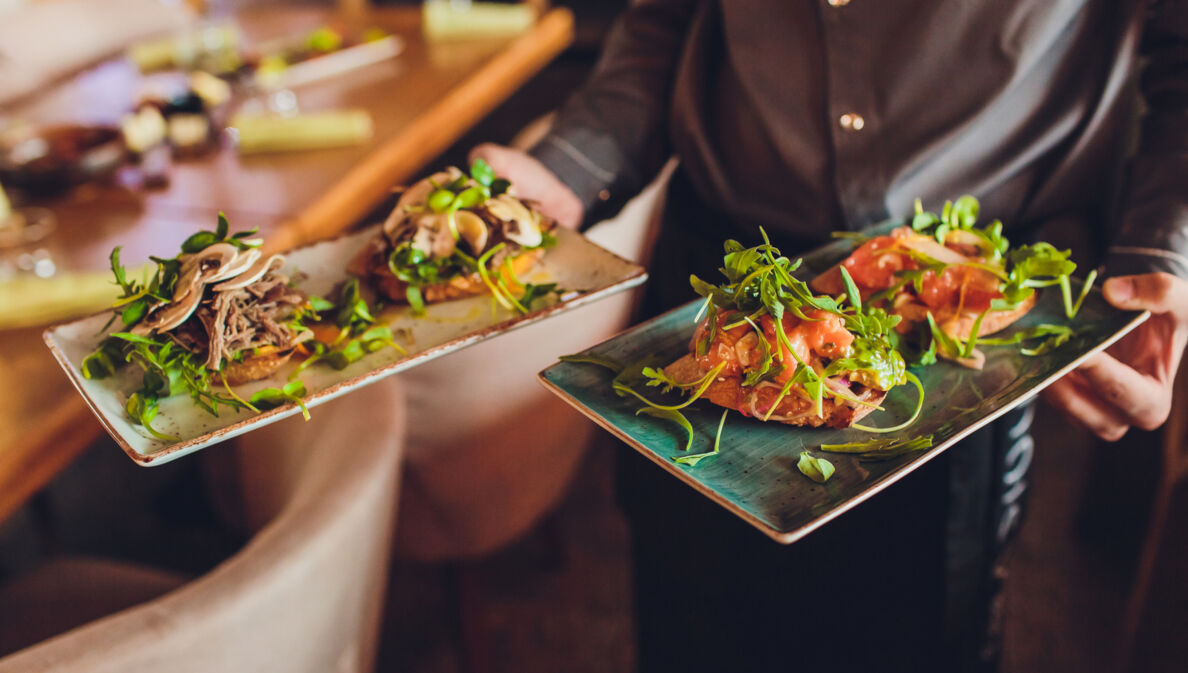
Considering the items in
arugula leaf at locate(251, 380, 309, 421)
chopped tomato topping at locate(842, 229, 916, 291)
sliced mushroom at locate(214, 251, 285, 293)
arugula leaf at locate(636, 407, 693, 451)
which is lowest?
arugula leaf at locate(636, 407, 693, 451)

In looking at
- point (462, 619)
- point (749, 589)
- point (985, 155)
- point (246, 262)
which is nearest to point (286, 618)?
point (246, 262)

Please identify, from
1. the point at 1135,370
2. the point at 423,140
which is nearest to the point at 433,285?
the point at 1135,370

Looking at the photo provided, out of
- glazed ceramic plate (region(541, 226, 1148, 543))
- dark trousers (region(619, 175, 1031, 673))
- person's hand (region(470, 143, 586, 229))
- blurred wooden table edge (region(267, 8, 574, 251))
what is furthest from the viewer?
blurred wooden table edge (region(267, 8, 574, 251))

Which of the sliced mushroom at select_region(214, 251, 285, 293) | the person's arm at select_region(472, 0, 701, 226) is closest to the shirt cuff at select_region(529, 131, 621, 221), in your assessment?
the person's arm at select_region(472, 0, 701, 226)

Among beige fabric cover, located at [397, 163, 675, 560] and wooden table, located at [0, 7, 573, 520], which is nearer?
wooden table, located at [0, 7, 573, 520]

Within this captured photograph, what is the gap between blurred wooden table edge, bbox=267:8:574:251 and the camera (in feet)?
7.14

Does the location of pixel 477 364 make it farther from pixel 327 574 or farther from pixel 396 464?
pixel 327 574

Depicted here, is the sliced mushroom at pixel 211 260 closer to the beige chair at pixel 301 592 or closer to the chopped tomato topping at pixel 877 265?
the beige chair at pixel 301 592

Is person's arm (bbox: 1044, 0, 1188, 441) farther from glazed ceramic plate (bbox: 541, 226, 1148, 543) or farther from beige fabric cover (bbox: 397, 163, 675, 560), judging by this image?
beige fabric cover (bbox: 397, 163, 675, 560)

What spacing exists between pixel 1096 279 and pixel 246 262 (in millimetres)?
1257

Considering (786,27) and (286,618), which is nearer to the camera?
(286,618)

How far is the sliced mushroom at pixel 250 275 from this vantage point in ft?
3.78

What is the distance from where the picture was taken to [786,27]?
1.39 m

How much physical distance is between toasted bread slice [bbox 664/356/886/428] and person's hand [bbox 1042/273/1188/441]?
0.35m
